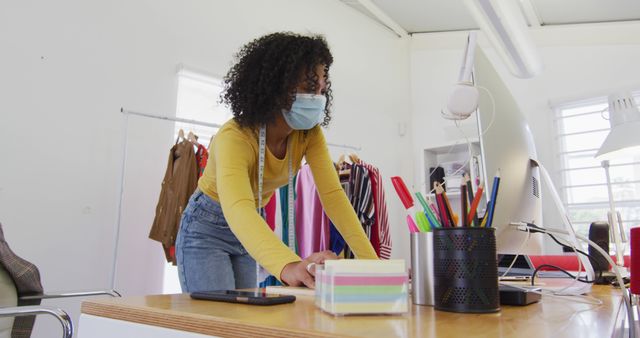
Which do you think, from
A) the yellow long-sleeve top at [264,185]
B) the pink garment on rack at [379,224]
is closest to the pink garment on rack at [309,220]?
the pink garment on rack at [379,224]

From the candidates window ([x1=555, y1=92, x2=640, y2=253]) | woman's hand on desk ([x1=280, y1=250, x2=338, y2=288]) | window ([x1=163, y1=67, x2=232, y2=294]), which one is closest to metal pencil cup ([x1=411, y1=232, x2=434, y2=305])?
woman's hand on desk ([x1=280, y1=250, x2=338, y2=288])

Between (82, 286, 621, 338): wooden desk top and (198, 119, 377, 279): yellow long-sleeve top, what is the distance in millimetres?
184

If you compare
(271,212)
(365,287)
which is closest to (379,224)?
(271,212)

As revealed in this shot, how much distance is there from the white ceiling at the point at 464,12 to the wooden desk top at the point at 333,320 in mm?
3417

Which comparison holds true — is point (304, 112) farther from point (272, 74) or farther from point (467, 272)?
point (467, 272)

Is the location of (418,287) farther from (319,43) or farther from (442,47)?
(442,47)

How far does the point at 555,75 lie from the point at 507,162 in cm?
328

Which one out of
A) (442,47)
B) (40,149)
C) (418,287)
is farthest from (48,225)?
(442,47)

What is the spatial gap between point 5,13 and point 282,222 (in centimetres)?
166

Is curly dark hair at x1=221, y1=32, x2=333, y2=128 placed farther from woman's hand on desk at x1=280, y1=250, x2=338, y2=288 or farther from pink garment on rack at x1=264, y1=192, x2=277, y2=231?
pink garment on rack at x1=264, y1=192, x2=277, y2=231

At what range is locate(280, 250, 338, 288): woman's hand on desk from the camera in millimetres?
713

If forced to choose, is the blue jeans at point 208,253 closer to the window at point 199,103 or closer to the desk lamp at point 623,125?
the desk lamp at point 623,125

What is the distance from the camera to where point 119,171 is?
2.42 m

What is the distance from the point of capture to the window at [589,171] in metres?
3.25
